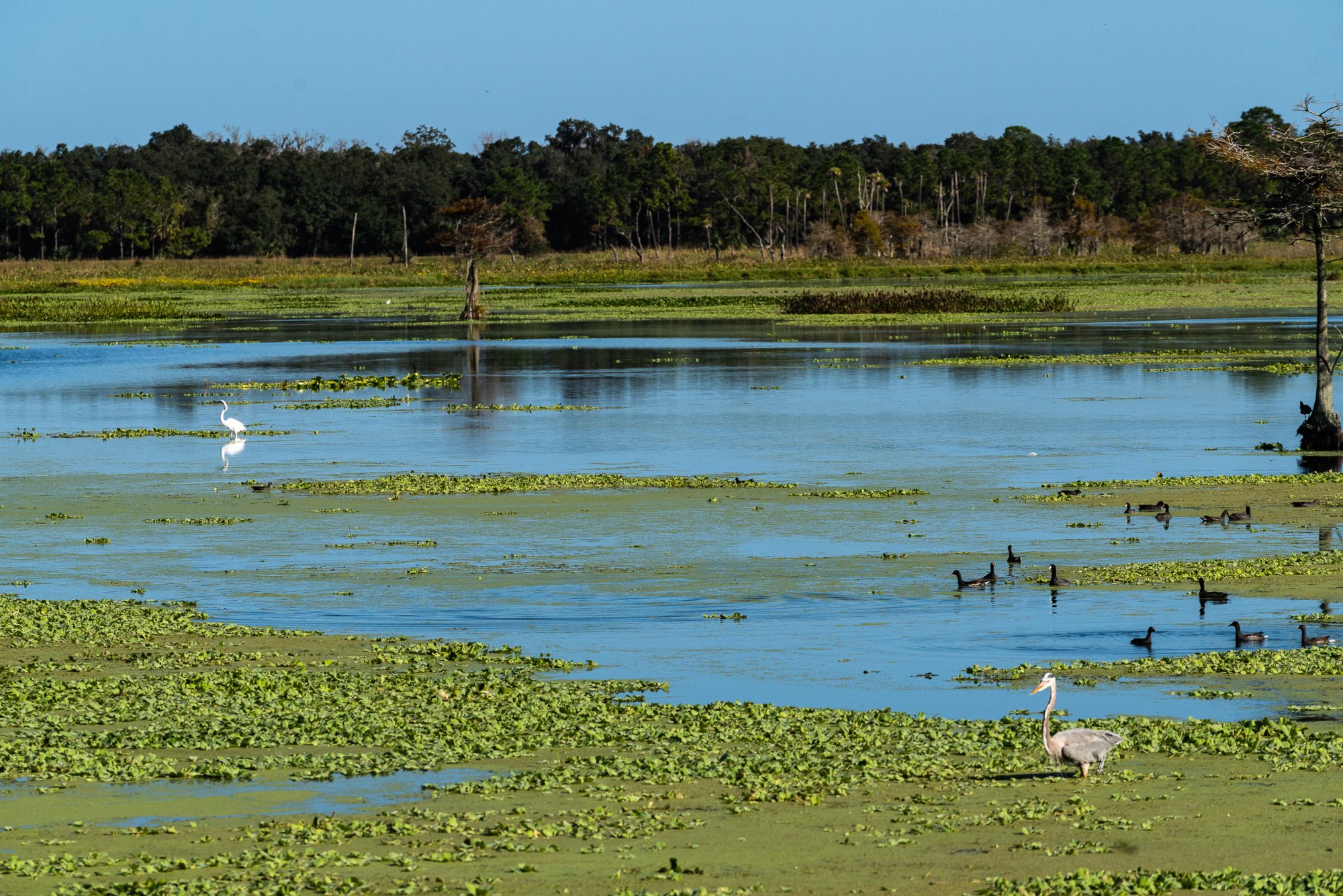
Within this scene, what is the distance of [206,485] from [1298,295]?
6669 centimetres

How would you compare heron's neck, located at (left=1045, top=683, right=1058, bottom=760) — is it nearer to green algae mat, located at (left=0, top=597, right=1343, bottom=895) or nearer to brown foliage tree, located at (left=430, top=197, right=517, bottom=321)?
green algae mat, located at (left=0, top=597, right=1343, bottom=895)

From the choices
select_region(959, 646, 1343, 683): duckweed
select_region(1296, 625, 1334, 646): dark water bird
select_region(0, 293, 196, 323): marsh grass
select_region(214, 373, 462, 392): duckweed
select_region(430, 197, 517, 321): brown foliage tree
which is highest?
select_region(430, 197, 517, 321): brown foliage tree

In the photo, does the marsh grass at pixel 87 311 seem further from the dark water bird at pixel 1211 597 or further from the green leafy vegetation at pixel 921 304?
the dark water bird at pixel 1211 597

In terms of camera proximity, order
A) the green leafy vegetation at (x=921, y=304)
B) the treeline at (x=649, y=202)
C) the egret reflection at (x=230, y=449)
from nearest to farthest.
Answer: the egret reflection at (x=230, y=449)
the green leafy vegetation at (x=921, y=304)
the treeline at (x=649, y=202)

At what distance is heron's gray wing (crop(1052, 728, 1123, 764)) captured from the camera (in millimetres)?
8969

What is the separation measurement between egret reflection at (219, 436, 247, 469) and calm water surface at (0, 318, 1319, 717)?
121mm

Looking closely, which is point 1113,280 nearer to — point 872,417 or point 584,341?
point 584,341

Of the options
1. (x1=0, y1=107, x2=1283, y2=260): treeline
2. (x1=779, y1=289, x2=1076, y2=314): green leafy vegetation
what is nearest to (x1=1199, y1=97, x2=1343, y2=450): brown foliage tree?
(x1=779, y1=289, x2=1076, y2=314): green leafy vegetation

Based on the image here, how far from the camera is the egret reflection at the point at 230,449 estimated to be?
26327mm

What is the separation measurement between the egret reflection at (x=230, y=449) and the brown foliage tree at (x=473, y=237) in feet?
133

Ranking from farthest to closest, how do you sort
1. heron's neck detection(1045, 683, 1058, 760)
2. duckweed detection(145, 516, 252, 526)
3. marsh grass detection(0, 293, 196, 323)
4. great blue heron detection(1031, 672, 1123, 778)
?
marsh grass detection(0, 293, 196, 323) < duckweed detection(145, 516, 252, 526) < great blue heron detection(1031, 672, 1123, 778) < heron's neck detection(1045, 683, 1058, 760)

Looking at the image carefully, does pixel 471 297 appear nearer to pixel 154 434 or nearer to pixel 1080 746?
pixel 154 434

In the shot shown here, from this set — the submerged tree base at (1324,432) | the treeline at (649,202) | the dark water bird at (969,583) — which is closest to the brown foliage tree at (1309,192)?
the submerged tree base at (1324,432)

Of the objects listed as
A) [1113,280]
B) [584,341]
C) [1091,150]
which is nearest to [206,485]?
[584,341]
